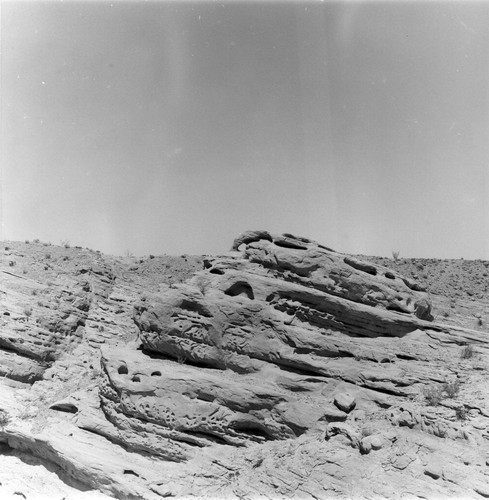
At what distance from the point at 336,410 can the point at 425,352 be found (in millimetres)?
2858

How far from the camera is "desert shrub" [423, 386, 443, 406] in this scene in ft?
25.6

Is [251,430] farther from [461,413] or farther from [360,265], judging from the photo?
[360,265]

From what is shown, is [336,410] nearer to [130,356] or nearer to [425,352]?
[425,352]

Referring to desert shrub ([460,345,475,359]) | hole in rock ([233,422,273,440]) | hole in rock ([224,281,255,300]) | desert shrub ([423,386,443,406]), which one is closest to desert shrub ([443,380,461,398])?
desert shrub ([423,386,443,406])

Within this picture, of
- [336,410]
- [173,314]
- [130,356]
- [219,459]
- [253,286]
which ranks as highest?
[253,286]

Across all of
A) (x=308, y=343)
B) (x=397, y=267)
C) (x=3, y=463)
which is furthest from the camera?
(x=397, y=267)

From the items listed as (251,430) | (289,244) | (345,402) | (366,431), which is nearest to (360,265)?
(289,244)

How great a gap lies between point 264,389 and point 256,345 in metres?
1.31

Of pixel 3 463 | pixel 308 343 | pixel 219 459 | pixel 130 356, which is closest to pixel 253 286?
pixel 308 343

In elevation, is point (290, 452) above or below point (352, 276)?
below

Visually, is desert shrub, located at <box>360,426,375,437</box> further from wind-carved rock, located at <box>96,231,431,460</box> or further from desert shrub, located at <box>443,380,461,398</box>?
desert shrub, located at <box>443,380,461,398</box>

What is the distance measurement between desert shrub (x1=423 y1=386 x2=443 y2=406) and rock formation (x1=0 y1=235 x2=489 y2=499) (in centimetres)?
3

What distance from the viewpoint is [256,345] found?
971 centimetres

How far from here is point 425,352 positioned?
9195mm
